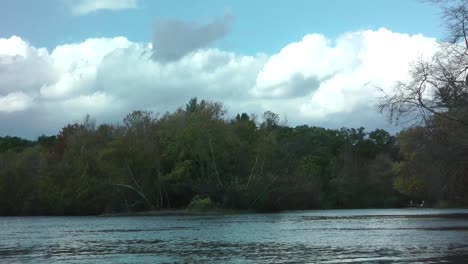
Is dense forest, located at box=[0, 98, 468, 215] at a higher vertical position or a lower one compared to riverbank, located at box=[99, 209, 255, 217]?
higher

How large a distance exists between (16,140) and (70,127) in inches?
1559

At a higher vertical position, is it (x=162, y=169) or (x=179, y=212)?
(x=162, y=169)

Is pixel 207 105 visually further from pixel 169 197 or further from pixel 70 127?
pixel 70 127

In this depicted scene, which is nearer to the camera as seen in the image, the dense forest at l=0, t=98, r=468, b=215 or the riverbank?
the riverbank

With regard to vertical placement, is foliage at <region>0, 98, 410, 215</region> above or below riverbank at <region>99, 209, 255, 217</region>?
above

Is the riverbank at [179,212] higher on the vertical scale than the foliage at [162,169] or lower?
lower

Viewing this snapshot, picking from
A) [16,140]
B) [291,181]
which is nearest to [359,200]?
[291,181]

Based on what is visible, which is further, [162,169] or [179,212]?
[162,169]

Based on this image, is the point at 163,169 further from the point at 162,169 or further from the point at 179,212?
the point at 179,212

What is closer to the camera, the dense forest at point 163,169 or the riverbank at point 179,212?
the riverbank at point 179,212

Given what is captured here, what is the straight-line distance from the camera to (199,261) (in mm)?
24922

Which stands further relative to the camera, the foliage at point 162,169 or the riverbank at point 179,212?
the foliage at point 162,169

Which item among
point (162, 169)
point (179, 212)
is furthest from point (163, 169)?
point (179, 212)

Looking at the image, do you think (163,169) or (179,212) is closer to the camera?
(179,212)
